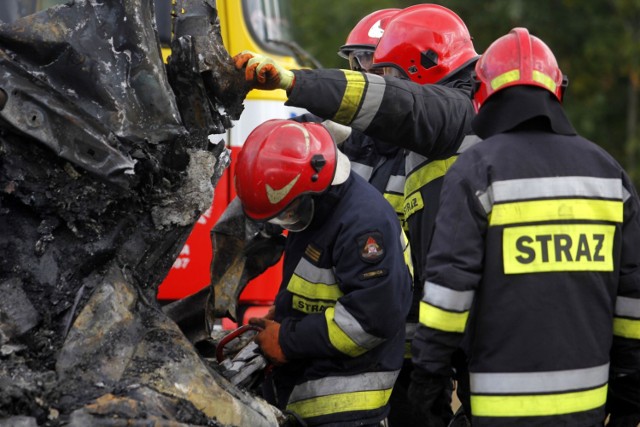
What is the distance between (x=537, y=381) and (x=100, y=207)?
1.38m

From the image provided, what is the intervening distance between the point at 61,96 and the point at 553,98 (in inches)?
56.9

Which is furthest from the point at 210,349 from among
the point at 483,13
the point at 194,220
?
the point at 483,13

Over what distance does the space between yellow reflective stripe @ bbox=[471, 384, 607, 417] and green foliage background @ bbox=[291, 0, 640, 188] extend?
1211 cm

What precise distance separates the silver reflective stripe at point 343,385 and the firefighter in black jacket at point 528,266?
43cm

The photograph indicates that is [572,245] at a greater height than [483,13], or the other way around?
[572,245]

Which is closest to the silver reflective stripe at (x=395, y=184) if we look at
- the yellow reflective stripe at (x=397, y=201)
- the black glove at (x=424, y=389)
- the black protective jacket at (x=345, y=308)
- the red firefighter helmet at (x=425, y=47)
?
the yellow reflective stripe at (x=397, y=201)

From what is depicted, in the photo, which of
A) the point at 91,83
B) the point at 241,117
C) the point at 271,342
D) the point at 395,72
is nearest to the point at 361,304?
the point at 271,342

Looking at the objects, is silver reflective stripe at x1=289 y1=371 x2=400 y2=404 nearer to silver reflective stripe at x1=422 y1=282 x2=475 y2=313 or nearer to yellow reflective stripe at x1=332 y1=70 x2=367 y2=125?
silver reflective stripe at x1=422 y1=282 x2=475 y2=313

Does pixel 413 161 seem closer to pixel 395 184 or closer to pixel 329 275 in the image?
pixel 395 184

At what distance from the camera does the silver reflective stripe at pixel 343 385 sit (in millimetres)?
3387

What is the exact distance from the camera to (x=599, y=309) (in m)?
2.94

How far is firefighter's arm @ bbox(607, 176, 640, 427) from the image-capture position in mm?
3006

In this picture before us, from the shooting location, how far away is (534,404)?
288cm

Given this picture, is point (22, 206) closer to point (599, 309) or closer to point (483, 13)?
point (599, 309)
